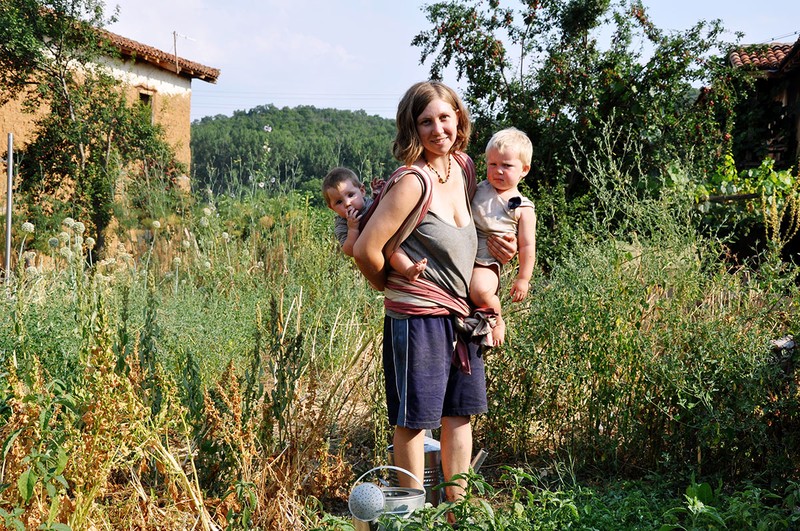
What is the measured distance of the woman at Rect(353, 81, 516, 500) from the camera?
2707 mm

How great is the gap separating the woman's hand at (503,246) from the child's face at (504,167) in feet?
0.60

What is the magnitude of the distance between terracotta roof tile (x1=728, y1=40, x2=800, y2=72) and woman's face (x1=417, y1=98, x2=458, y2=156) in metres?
12.6

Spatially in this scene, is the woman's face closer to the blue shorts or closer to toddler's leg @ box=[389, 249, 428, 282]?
toddler's leg @ box=[389, 249, 428, 282]

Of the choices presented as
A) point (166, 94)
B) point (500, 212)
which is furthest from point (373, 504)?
point (166, 94)

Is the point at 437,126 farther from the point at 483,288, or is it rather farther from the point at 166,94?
the point at 166,94

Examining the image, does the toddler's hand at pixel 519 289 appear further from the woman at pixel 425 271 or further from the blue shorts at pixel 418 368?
the blue shorts at pixel 418 368

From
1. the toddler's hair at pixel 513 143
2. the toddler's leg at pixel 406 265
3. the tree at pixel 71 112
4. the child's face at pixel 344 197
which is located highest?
the tree at pixel 71 112

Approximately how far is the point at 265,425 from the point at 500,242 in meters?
1.11

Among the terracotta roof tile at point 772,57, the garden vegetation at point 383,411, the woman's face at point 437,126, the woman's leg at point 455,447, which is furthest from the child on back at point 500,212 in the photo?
the terracotta roof tile at point 772,57

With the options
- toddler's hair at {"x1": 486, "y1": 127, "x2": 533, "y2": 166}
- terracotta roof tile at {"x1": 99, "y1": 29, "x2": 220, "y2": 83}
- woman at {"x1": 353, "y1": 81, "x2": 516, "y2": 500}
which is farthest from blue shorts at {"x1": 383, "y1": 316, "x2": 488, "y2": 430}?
terracotta roof tile at {"x1": 99, "y1": 29, "x2": 220, "y2": 83}

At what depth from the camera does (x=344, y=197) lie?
2969mm

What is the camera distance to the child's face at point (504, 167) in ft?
9.39

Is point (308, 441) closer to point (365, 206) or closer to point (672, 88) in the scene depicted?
point (365, 206)

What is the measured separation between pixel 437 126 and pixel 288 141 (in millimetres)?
15887
